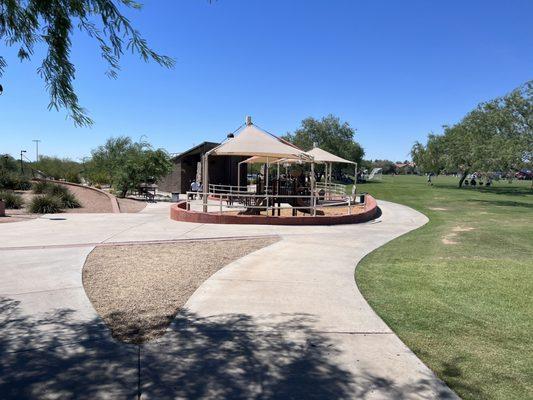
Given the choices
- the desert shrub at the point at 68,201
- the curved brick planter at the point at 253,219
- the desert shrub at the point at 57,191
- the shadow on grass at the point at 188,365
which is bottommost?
the shadow on grass at the point at 188,365

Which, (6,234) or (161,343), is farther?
(6,234)

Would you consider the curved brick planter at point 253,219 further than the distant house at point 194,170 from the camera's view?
No

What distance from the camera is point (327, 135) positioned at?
66.4 metres

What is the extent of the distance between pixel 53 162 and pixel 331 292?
37.9m

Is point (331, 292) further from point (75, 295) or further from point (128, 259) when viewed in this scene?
point (128, 259)

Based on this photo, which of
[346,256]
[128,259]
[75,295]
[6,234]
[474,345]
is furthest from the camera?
[6,234]

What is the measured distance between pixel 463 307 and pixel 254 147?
10052mm

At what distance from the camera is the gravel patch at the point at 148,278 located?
16.0 feet

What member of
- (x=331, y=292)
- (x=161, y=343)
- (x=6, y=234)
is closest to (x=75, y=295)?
(x=161, y=343)

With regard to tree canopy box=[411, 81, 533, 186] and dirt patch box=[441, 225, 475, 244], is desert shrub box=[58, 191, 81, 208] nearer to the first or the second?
dirt patch box=[441, 225, 475, 244]

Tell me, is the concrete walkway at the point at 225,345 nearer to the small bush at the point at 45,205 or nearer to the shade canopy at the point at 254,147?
the shade canopy at the point at 254,147

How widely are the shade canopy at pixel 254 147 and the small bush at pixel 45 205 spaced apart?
21.5 ft

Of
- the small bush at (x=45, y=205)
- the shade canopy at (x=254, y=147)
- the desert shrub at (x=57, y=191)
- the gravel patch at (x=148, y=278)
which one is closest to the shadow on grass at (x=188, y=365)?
the gravel patch at (x=148, y=278)

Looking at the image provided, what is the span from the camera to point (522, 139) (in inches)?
985
